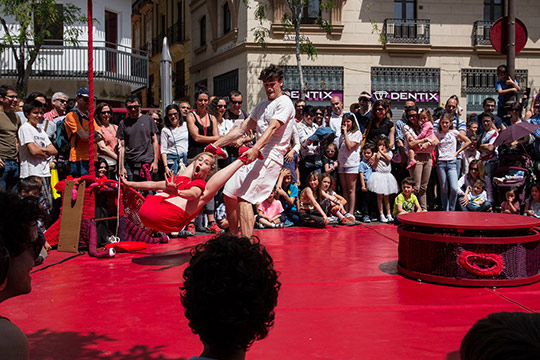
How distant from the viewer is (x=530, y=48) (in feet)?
75.1

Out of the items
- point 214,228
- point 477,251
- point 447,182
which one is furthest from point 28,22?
point 477,251

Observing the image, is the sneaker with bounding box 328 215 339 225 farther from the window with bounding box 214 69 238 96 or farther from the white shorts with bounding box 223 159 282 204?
the window with bounding box 214 69 238 96

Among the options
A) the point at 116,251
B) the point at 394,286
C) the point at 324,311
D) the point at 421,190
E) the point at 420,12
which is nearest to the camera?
the point at 324,311

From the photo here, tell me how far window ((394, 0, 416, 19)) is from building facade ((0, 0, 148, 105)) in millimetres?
10330

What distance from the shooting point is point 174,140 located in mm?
8070

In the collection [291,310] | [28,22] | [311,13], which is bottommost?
[291,310]

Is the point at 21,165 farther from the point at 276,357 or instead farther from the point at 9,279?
the point at 9,279

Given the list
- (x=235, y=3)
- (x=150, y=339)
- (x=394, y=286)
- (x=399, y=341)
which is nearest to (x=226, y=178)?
(x=394, y=286)

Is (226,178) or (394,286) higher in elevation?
(226,178)

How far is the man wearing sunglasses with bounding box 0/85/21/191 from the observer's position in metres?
7.11

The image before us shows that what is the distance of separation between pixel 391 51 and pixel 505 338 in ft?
73.3

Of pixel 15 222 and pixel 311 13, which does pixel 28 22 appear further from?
pixel 15 222

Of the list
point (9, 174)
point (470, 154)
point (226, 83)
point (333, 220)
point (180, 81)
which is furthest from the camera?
point (180, 81)

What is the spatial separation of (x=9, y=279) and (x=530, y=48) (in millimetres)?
24545
